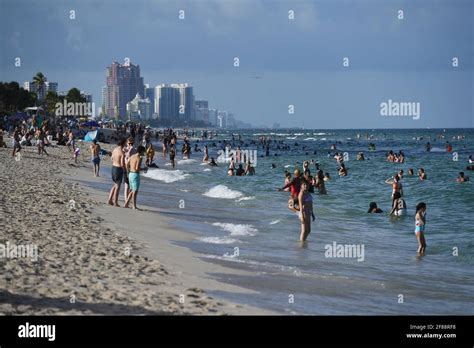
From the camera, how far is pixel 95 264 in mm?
10391

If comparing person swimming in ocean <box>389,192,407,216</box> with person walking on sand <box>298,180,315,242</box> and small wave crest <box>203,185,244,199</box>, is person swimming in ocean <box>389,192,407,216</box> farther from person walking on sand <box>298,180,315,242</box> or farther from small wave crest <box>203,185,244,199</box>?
small wave crest <box>203,185,244,199</box>

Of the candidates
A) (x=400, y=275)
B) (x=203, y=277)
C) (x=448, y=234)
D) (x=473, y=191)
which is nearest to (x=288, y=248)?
(x=400, y=275)

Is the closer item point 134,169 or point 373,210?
point 134,169

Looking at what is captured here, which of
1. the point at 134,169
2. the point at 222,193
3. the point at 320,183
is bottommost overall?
the point at 222,193

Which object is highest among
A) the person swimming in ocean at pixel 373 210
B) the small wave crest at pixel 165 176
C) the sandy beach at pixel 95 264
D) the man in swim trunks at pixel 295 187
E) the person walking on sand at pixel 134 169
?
the person walking on sand at pixel 134 169

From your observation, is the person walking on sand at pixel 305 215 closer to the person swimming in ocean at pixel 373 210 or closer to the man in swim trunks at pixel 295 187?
the man in swim trunks at pixel 295 187

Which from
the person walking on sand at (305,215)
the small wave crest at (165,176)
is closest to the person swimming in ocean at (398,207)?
the person walking on sand at (305,215)

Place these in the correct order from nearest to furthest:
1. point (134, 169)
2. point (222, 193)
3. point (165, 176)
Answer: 1. point (134, 169)
2. point (222, 193)
3. point (165, 176)

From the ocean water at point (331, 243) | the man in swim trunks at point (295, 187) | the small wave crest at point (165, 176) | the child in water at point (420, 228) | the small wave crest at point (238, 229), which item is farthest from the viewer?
the small wave crest at point (165, 176)

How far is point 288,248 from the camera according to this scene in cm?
1459

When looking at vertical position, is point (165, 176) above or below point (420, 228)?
below

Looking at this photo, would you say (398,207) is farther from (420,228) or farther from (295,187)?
(420,228)

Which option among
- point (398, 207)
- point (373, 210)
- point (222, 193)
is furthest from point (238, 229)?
point (222, 193)

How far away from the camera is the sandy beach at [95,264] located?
8.13m
